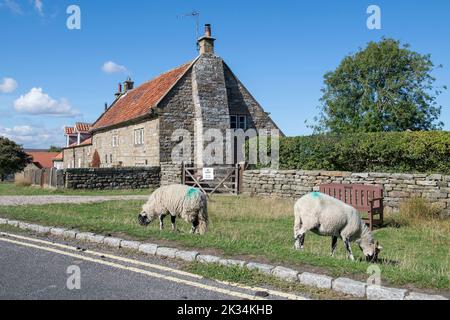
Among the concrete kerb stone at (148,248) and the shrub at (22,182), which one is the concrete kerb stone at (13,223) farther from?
the shrub at (22,182)

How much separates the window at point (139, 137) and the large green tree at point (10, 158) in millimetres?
28530

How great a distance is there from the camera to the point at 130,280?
596 cm

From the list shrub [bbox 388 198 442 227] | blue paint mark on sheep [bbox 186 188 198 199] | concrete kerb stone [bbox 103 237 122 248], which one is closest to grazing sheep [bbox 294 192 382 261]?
blue paint mark on sheep [bbox 186 188 198 199]

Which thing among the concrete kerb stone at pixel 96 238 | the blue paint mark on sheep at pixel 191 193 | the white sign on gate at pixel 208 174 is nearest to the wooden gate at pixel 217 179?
the white sign on gate at pixel 208 174

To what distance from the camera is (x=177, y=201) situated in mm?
10523

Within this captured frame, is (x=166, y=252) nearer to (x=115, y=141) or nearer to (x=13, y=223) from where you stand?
(x=13, y=223)

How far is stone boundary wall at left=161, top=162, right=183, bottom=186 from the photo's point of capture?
2606 cm

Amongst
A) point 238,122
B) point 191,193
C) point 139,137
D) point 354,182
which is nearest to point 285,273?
point 191,193

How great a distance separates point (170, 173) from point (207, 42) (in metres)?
10.6

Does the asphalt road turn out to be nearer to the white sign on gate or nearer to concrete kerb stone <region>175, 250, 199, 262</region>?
concrete kerb stone <region>175, 250, 199, 262</region>

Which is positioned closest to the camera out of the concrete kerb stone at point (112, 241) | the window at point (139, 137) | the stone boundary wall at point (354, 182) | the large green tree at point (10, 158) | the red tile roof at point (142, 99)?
the concrete kerb stone at point (112, 241)

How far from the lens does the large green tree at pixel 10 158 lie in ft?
171
